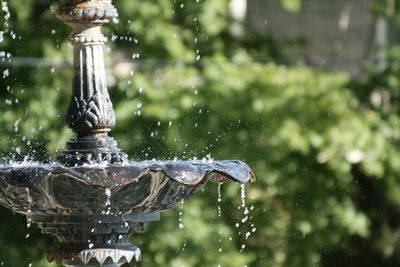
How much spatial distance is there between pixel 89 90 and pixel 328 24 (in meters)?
6.89

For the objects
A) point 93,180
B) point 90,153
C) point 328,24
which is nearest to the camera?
point 93,180

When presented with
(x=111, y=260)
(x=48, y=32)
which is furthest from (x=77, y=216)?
(x=48, y=32)

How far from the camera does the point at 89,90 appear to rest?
4.36 metres

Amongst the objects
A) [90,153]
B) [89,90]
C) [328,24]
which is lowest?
[90,153]

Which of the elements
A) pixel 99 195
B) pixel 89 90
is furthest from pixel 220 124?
pixel 99 195

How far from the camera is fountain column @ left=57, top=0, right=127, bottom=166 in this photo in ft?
14.0

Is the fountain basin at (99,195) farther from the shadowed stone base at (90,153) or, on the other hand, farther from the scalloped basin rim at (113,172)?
the shadowed stone base at (90,153)

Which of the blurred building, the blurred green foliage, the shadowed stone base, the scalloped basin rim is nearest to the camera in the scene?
the scalloped basin rim

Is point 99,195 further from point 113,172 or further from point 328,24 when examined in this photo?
point 328,24

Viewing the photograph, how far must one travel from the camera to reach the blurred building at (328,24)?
10844 mm

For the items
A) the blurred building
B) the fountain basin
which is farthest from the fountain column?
the blurred building

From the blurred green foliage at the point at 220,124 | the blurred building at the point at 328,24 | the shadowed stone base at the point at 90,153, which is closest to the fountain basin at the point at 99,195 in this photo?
the shadowed stone base at the point at 90,153

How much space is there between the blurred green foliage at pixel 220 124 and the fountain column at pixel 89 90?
3279mm

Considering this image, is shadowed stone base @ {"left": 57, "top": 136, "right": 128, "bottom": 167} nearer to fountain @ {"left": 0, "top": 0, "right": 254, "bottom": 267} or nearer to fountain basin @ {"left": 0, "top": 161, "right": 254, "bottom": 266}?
fountain @ {"left": 0, "top": 0, "right": 254, "bottom": 267}
